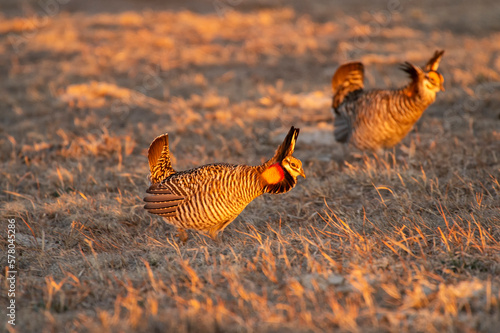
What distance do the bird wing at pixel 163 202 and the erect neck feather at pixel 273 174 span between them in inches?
25.9

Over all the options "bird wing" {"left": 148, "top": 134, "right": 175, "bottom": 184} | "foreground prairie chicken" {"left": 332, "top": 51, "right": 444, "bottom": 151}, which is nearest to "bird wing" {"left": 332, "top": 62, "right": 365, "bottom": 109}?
"foreground prairie chicken" {"left": 332, "top": 51, "right": 444, "bottom": 151}

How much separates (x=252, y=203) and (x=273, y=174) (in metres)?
1.11

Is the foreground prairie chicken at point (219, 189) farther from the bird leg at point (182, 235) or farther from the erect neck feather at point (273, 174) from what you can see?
the bird leg at point (182, 235)

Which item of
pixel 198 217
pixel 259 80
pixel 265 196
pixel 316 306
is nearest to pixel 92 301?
pixel 198 217

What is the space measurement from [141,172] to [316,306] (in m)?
3.18

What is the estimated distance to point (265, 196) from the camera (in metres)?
4.81

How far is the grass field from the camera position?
2.72 meters

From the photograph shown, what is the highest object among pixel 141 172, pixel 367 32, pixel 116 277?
pixel 367 32

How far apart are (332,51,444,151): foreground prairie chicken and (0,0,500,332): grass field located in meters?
0.28

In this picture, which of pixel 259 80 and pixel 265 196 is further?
pixel 259 80

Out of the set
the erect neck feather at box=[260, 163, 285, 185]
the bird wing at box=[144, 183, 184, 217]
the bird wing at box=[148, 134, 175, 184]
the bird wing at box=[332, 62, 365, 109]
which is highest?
the bird wing at box=[332, 62, 365, 109]

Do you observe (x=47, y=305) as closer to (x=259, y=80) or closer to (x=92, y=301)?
(x=92, y=301)

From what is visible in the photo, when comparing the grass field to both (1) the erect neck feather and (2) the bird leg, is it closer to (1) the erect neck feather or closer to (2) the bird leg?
(2) the bird leg

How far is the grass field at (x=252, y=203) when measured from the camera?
2721 mm
